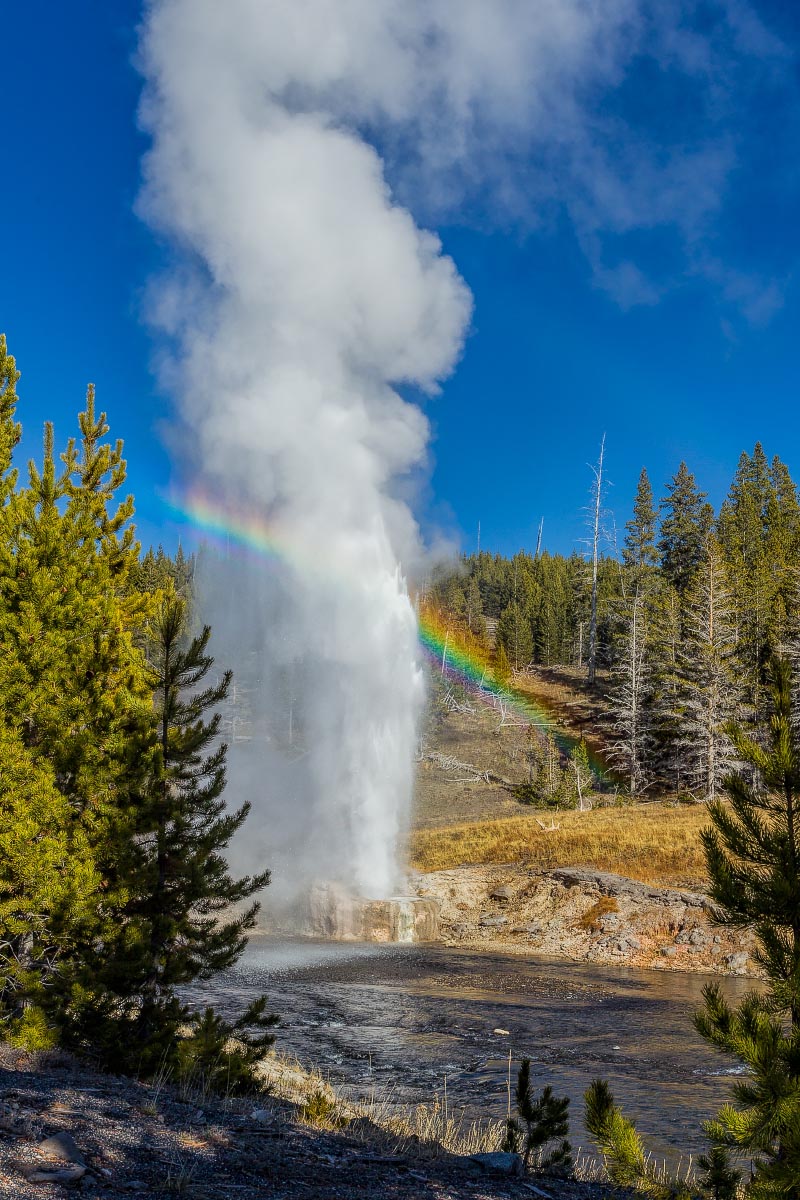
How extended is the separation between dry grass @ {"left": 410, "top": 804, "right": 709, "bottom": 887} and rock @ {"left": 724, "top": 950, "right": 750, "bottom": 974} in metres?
3.57

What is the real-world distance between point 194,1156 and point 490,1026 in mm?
11610

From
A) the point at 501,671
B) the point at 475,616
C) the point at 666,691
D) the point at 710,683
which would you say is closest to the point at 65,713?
the point at 710,683

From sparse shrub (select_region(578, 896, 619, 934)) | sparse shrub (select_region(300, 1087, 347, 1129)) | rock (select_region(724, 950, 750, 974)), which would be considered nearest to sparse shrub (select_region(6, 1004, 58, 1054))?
sparse shrub (select_region(300, 1087, 347, 1129))

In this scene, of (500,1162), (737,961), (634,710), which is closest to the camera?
(500,1162)

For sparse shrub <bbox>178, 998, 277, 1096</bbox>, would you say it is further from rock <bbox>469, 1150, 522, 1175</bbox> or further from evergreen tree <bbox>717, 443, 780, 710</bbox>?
evergreen tree <bbox>717, 443, 780, 710</bbox>

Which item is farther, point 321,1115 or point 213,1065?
point 213,1065

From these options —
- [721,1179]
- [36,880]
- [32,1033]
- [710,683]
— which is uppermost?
[710,683]

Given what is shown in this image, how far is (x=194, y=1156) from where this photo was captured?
231 inches

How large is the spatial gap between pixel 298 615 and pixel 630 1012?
4300 cm

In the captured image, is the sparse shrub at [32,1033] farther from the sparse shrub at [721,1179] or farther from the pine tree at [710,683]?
the pine tree at [710,683]

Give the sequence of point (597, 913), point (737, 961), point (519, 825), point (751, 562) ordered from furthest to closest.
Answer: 1. point (751, 562)
2. point (519, 825)
3. point (597, 913)
4. point (737, 961)

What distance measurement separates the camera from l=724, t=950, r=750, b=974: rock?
22.6 meters

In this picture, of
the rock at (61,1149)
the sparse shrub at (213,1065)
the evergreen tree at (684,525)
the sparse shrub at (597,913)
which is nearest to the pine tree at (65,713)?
the sparse shrub at (213,1065)

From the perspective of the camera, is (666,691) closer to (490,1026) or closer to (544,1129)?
(490,1026)
